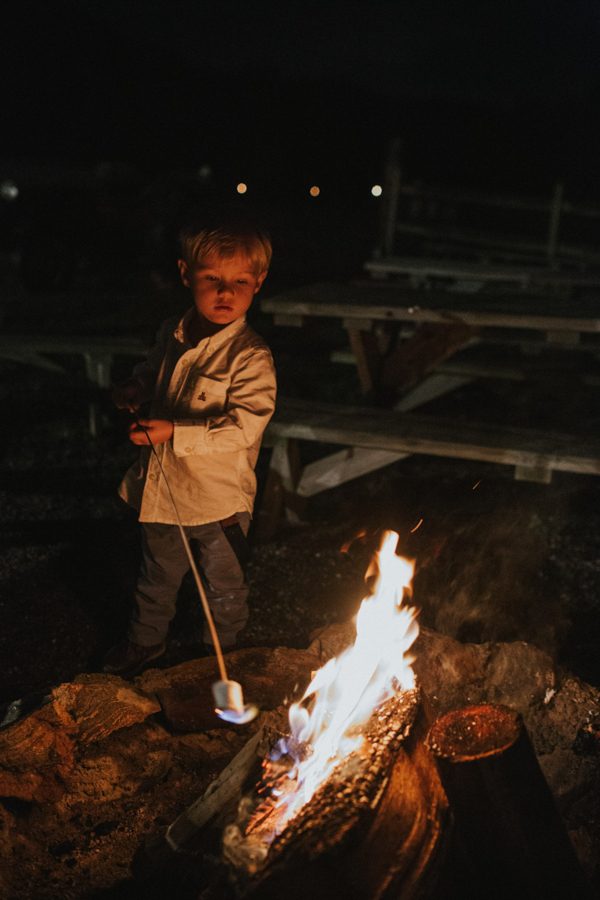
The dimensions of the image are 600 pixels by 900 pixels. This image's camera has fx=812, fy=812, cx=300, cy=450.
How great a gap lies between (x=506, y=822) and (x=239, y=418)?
1622mm

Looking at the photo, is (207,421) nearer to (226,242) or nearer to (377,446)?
(226,242)

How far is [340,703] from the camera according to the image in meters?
2.61

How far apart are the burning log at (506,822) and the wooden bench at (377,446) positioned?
8.03ft

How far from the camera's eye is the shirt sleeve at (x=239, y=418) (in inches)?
117

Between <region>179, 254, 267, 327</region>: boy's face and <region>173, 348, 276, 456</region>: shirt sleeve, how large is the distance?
0.20 meters

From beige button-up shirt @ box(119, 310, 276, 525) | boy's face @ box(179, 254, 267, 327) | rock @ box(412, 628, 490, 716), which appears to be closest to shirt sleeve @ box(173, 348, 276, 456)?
beige button-up shirt @ box(119, 310, 276, 525)

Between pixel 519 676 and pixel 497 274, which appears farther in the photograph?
pixel 497 274

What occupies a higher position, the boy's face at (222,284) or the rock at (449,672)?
the boy's face at (222,284)

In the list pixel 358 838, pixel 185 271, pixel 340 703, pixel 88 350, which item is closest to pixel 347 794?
pixel 358 838

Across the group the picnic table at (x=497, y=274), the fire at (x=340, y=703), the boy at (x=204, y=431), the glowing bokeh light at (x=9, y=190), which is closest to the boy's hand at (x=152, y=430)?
the boy at (x=204, y=431)

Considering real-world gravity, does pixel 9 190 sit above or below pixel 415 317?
above

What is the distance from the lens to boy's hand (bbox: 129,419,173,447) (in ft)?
9.59

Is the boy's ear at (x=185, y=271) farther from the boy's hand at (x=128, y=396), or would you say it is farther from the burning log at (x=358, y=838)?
the burning log at (x=358, y=838)

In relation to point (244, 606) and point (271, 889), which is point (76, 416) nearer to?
point (244, 606)
